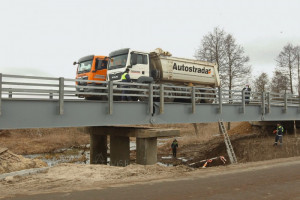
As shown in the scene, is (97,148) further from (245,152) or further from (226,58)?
(226,58)

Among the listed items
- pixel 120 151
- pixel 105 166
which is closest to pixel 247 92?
pixel 120 151

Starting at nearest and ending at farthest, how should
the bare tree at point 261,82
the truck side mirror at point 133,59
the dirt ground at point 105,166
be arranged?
the dirt ground at point 105,166 < the truck side mirror at point 133,59 < the bare tree at point 261,82

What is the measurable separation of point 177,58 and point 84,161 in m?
9.93

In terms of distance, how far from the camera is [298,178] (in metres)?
8.48

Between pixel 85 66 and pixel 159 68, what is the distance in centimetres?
410

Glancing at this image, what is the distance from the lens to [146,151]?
511 inches

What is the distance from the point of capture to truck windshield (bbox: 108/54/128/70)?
1412cm

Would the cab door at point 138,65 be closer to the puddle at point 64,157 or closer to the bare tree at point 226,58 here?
the puddle at point 64,157

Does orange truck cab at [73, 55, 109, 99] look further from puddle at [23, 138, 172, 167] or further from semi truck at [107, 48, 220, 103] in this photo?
puddle at [23, 138, 172, 167]

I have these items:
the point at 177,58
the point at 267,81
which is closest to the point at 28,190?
the point at 177,58

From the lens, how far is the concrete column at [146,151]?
42.1ft

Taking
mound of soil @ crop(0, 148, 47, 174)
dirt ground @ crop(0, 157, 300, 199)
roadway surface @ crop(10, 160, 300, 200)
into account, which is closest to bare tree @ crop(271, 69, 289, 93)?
→ dirt ground @ crop(0, 157, 300, 199)

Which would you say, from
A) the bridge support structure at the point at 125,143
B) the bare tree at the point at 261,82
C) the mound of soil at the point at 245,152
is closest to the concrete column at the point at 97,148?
the bridge support structure at the point at 125,143

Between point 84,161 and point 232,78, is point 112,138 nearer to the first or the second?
point 84,161
